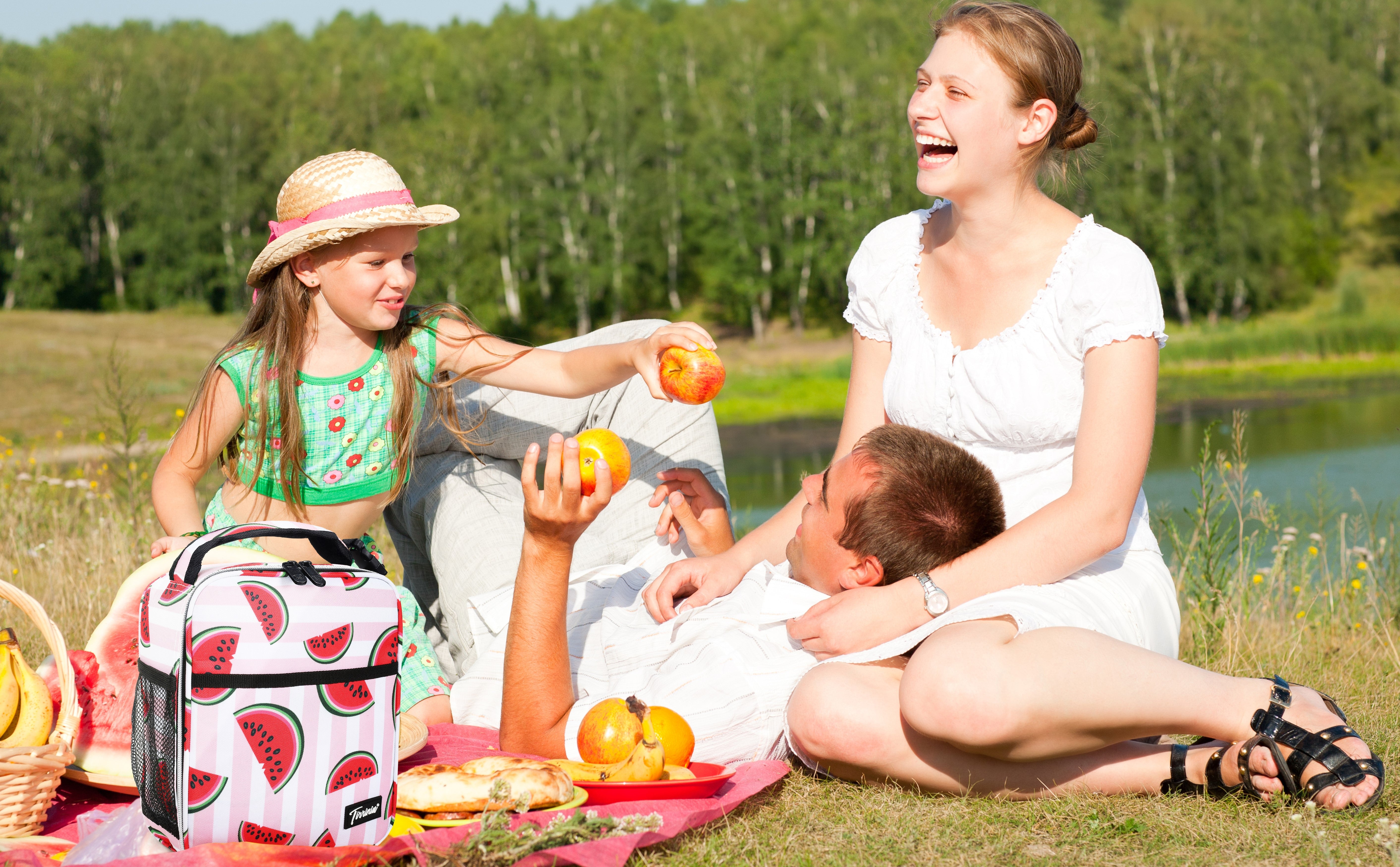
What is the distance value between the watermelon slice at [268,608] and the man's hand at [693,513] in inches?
61.8

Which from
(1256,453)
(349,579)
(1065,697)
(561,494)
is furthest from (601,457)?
(1256,453)

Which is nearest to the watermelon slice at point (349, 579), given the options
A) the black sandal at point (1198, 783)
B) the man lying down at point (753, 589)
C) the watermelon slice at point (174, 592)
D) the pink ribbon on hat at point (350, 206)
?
the watermelon slice at point (174, 592)

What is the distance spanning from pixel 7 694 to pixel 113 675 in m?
0.44

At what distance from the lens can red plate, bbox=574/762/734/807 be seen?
279 cm

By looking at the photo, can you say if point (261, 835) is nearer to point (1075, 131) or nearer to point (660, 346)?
point (660, 346)

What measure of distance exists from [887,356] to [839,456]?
520 mm

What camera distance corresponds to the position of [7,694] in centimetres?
276

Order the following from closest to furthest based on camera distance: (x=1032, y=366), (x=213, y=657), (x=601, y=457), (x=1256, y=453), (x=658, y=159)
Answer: (x=213, y=657) < (x=601, y=457) < (x=1032, y=366) < (x=1256, y=453) < (x=658, y=159)

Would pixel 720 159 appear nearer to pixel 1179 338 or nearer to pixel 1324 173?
pixel 1179 338

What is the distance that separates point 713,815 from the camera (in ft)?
9.10

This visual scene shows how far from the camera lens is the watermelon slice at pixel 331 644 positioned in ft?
7.79

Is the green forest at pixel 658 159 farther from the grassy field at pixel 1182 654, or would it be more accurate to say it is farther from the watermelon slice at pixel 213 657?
the watermelon slice at pixel 213 657

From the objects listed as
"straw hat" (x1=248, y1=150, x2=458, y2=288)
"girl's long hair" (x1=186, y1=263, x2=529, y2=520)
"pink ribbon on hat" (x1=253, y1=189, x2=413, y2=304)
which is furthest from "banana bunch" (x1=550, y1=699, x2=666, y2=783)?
"pink ribbon on hat" (x1=253, y1=189, x2=413, y2=304)

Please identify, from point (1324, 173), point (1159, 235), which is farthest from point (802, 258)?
point (1324, 173)
